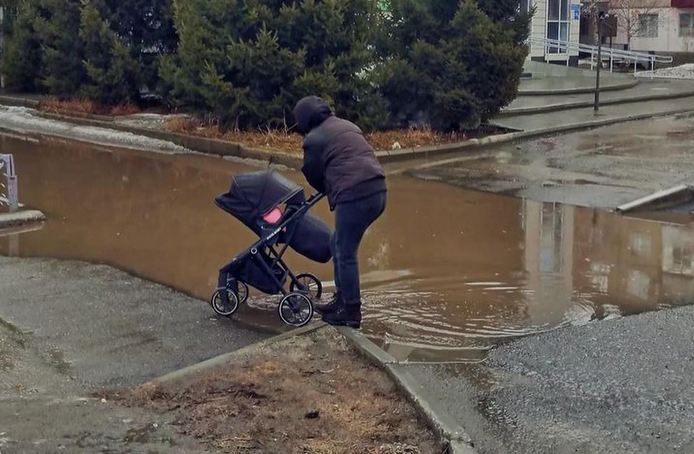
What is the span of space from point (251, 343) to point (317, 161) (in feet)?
4.93

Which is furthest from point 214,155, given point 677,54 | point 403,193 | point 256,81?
point 677,54

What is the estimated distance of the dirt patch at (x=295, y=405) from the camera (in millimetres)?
5602

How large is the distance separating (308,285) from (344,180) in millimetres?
1687

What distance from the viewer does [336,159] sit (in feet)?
24.2

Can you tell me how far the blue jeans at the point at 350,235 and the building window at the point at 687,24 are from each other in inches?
1876

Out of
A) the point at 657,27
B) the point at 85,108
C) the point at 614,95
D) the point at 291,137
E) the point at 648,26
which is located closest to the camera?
the point at 291,137

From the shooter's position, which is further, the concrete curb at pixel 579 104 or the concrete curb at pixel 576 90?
the concrete curb at pixel 576 90

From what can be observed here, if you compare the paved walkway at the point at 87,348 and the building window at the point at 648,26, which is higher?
the building window at the point at 648,26

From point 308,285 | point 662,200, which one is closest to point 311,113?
point 308,285

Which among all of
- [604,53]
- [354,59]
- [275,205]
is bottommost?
[275,205]

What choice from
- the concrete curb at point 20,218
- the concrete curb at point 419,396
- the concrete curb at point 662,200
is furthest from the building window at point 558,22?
→ the concrete curb at point 419,396

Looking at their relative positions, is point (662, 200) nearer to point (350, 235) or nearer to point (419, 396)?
point (350, 235)

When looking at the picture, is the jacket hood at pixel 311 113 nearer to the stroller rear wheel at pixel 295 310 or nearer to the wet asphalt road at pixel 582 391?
the stroller rear wheel at pixel 295 310

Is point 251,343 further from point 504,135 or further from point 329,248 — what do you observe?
point 504,135
